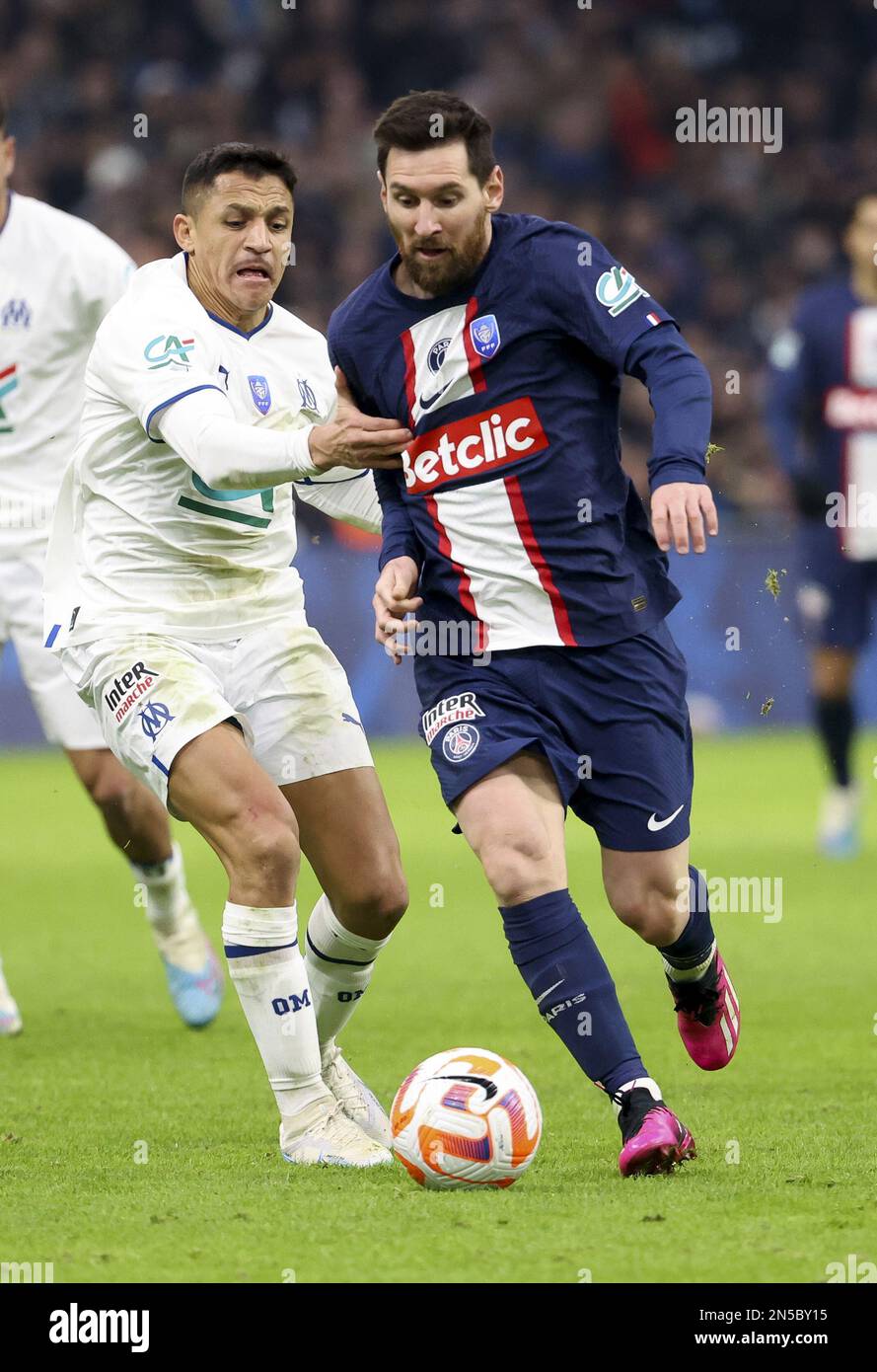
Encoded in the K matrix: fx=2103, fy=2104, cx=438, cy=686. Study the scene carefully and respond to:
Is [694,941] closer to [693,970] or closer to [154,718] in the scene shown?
[693,970]

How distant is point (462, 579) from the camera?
4.94 metres

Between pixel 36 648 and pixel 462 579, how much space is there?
256cm

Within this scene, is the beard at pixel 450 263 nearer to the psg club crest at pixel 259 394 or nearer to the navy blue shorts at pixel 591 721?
the psg club crest at pixel 259 394

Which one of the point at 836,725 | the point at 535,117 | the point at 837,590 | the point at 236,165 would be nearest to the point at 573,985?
the point at 236,165

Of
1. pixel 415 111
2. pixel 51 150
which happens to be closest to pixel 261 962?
pixel 415 111

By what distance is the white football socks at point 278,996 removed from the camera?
479 cm

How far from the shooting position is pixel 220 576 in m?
5.23

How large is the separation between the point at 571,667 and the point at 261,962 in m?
0.98

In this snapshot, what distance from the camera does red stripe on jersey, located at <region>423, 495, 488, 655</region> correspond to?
4910 mm

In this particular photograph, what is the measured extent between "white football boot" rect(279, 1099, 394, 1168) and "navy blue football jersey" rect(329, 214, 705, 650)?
3.76ft

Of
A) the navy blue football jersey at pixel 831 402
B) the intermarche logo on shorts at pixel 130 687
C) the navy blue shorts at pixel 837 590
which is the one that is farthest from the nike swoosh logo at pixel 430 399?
the navy blue football jersey at pixel 831 402

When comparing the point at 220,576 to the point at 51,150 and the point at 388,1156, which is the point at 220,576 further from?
the point at 51,150

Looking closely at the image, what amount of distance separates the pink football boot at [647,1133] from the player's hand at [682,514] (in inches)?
45.1
